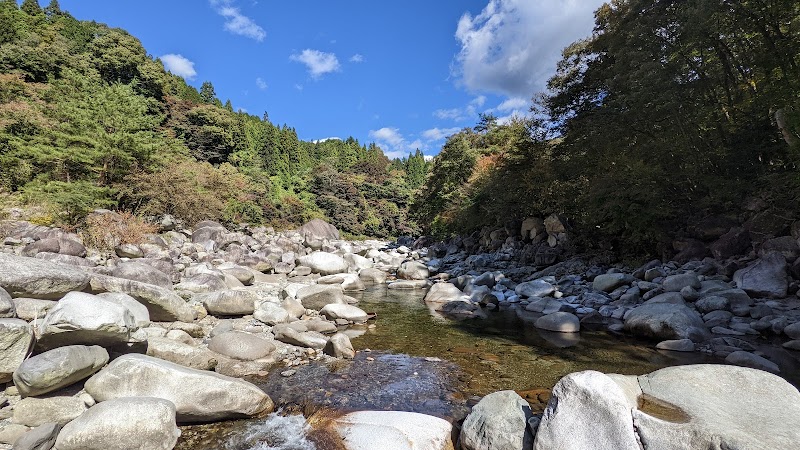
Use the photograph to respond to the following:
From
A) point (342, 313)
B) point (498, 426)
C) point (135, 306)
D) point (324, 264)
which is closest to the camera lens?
point (498, 426)

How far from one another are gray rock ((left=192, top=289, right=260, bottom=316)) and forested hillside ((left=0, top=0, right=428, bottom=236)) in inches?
377

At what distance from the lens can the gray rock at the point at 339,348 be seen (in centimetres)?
653

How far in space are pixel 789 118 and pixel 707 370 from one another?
648 cm

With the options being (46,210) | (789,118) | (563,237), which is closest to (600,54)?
(563,237)

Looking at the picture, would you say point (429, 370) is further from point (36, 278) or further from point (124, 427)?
point (36, 278)

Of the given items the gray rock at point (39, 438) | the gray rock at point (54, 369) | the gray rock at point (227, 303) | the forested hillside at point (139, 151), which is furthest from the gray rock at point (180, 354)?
the forested hillside at point (139, 151)

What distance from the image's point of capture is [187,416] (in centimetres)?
394

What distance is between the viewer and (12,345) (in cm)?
385

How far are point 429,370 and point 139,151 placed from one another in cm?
1859

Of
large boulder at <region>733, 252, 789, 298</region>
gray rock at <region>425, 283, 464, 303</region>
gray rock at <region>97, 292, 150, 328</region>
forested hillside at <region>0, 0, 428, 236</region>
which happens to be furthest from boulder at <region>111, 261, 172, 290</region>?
large boulder at <region>733, 252, 789, 298</region>

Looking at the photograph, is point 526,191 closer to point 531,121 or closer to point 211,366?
point 531,121

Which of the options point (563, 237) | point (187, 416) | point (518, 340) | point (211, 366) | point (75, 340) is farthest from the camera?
point (563, 237)

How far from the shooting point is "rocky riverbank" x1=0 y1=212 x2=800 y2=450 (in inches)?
136

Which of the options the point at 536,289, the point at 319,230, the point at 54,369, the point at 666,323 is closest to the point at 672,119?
the point at 536,289
